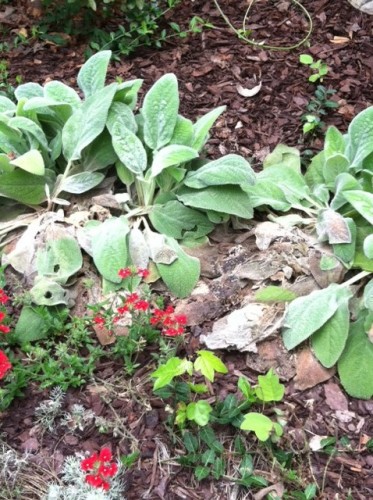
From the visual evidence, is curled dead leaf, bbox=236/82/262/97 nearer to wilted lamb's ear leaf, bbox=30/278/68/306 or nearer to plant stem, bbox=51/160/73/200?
plant stem, bbox=51/160/73/200

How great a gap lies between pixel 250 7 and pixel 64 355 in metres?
2.98

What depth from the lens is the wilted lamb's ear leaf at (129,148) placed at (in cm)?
317

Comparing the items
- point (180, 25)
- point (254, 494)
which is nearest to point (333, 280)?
point (254, 494)

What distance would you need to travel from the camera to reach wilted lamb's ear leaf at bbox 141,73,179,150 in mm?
3256

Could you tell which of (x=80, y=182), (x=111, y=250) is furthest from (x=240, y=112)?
(x=111, y=250)

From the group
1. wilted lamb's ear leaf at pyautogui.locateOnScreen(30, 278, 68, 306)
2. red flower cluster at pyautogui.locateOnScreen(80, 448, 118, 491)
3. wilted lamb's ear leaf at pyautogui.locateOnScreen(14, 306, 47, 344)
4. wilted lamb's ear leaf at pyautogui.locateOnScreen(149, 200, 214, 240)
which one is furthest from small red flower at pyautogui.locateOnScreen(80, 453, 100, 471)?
wilted lamb's ear leaf at pyautogui.locateOnScreen(149, 200, 214, 240)

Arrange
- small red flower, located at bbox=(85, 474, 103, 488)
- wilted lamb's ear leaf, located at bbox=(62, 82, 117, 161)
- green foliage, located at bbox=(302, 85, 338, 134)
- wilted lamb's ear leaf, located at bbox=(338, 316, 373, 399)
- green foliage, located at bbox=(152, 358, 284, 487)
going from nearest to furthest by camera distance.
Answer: small red flower, located at bbox=(85, 474, 103, 488) < green foliage, located at bbox=(152, 358, 284, 487) < wilted lamb's ear leaf, located at bbox=(338, 316, 373, 399) < wilted lamb's ear leaf, located at bbox=(62, 82, 117, 161) < green foliage, located at bbox=(302, 85, 338, 134)

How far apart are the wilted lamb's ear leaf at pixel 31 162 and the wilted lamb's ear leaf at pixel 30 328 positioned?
0.66 metres

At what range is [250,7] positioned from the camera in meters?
4.59

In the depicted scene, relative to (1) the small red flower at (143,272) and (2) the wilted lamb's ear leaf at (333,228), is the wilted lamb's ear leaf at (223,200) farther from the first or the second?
(1) the small red flower at (143,272)

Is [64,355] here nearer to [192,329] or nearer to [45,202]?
[192,329]

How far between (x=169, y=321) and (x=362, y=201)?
1.04 m

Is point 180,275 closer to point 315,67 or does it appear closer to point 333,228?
point 333,228

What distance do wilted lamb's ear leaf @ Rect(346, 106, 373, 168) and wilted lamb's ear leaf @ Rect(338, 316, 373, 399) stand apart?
838mm
